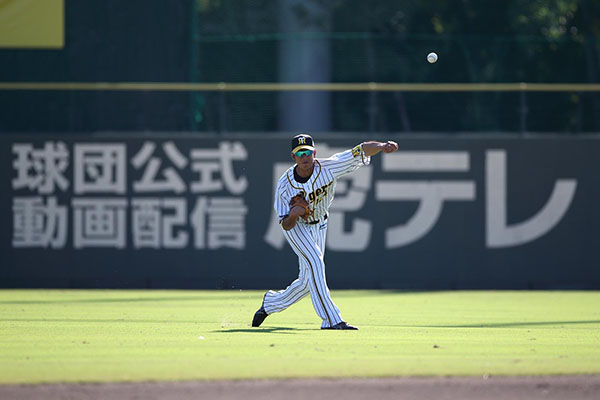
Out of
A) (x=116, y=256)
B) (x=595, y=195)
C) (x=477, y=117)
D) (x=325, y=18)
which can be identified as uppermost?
(x=325, y=18)

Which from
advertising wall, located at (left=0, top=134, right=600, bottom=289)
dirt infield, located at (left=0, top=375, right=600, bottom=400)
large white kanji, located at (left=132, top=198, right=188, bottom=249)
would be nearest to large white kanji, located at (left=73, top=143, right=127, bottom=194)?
advertising wall, located at (left=0, top=134, right=600, bottom=289)

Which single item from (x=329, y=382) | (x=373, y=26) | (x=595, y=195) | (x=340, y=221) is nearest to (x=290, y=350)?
(x=329, y=382)

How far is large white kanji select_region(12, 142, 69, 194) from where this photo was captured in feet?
51.6

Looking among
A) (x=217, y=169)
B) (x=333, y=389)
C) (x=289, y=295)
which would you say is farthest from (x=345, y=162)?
(x=217, y=169)

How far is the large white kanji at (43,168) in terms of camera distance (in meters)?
15.7

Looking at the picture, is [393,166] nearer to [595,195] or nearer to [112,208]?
[595,195]

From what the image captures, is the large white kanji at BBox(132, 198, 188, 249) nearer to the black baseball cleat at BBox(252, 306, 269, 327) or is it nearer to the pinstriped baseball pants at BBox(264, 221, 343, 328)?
the black baseball cleat at BBox(252, 306, 269, 327)

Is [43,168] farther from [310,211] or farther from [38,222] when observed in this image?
[310,211]

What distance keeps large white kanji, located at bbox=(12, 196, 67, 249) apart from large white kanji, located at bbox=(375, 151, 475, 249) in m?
4.95

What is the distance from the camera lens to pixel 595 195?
15906 mm

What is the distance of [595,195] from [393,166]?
10.5 ft

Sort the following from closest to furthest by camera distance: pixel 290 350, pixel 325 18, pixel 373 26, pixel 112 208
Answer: pixel 290 350 → pixel 112 208 → pixel 325 18 → pixel 373 26

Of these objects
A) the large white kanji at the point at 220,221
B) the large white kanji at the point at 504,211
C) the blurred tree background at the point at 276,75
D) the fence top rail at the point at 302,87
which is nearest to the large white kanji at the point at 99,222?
the large white kanji at the point at 220,221

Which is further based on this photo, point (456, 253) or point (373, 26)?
point (373, 26)
